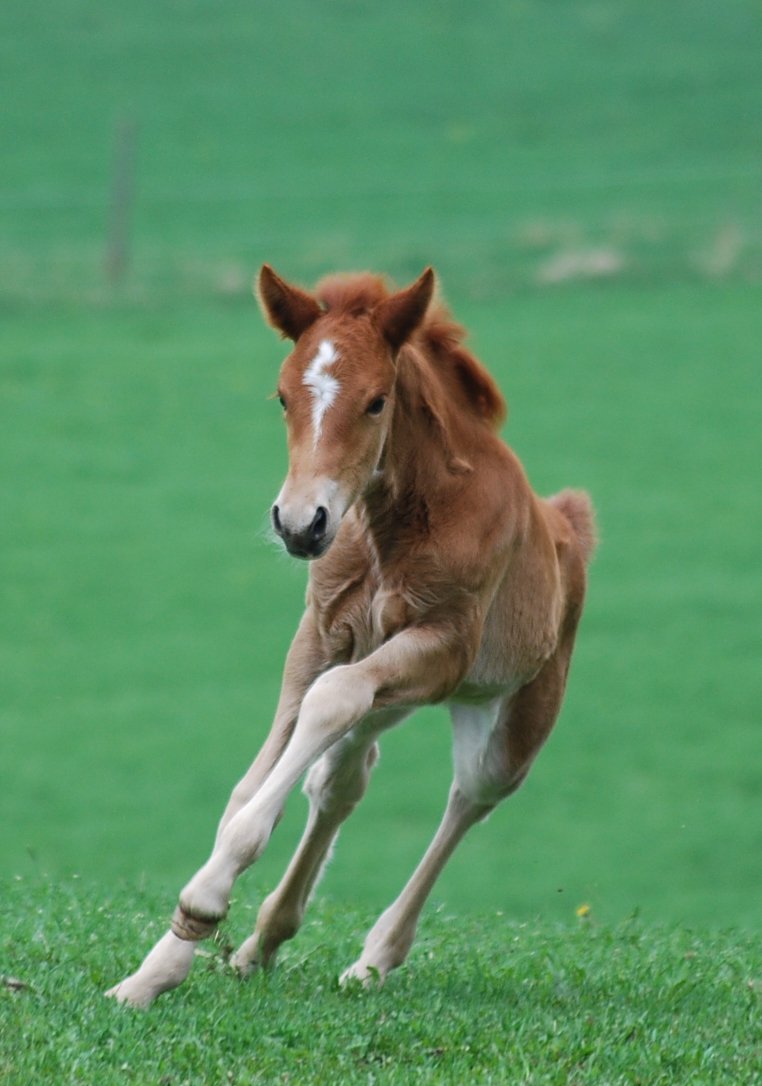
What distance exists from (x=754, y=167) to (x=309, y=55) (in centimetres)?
985

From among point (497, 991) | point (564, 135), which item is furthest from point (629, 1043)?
point (564, 135)

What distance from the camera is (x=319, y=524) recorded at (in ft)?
15.6

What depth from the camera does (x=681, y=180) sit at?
1101 inches

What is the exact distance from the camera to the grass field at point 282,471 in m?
5.43

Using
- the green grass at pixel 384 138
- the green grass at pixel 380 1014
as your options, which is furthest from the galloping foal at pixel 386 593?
the green grass at pixel 384 138

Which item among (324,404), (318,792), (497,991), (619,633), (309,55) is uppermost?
(309,55)

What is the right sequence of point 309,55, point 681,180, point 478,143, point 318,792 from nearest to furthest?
1. point 318,792
2. point 681,180
3. point 478,143
4. point 309,55

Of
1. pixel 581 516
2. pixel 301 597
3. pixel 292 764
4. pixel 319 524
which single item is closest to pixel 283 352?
pixel 301 597

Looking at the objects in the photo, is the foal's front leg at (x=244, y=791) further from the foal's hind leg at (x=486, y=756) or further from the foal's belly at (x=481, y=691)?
the foal's hind leg at (x=486, y=756)

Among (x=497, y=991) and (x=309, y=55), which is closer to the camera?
(x=497, y=991)

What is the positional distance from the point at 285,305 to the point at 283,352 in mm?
17979

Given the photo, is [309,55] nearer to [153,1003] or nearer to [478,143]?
[478,143]

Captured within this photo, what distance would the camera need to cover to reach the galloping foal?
4984mm

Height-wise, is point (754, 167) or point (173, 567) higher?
point (754, 167)
